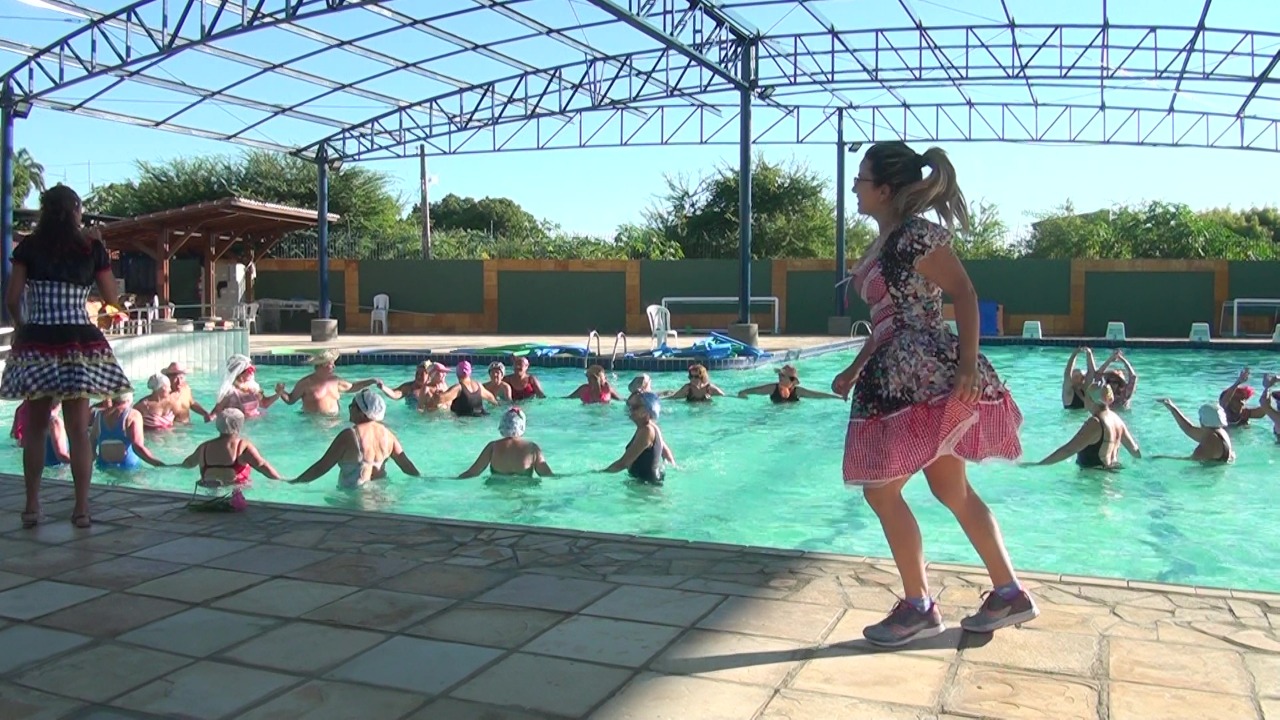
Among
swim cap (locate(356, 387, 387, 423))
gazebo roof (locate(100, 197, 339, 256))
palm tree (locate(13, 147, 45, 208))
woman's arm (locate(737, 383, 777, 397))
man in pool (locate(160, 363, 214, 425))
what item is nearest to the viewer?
swim cap (locate(356, 387, 387, 423))

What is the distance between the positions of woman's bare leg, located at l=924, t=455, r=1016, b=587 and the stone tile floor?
191mm

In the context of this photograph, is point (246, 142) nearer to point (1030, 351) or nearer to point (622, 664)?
point (1030, 351)

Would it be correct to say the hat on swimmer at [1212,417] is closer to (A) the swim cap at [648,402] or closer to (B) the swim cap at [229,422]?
(A) the swim cap at [648,402]

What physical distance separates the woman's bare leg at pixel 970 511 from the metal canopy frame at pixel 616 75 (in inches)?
413

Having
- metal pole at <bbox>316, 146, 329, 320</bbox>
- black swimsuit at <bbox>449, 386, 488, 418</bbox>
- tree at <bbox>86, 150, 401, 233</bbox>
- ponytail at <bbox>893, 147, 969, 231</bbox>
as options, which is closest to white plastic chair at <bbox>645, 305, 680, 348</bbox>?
black swimsuit at <bbox>449, 386, 488, 418</bbox>

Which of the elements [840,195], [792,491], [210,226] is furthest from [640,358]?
[210,226]

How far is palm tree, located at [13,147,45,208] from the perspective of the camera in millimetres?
43344

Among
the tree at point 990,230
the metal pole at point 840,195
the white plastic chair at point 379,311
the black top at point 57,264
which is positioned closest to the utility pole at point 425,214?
the white plastic chair at point 379,311

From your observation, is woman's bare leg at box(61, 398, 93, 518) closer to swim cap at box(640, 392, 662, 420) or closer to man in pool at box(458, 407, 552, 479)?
man in pool at box(458, 407, 552, 479)

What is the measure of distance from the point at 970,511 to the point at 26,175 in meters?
48.4

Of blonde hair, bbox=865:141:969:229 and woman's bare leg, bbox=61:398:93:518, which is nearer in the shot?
blonde hair, bbox=865:141:969:229

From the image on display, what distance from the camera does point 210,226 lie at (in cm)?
2180

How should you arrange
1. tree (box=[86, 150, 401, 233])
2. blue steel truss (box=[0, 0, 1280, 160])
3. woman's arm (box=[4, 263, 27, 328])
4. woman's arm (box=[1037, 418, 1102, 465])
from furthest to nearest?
tree (box=[86, 150, 401, 233]) < blue steel truss (box=[0, 0, 1280, 160]) < woman's arm (box=[1037, 418, 1102, 465]) < woman's arm (box=[4, 263, 27, 328])

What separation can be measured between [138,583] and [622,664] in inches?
68.0
